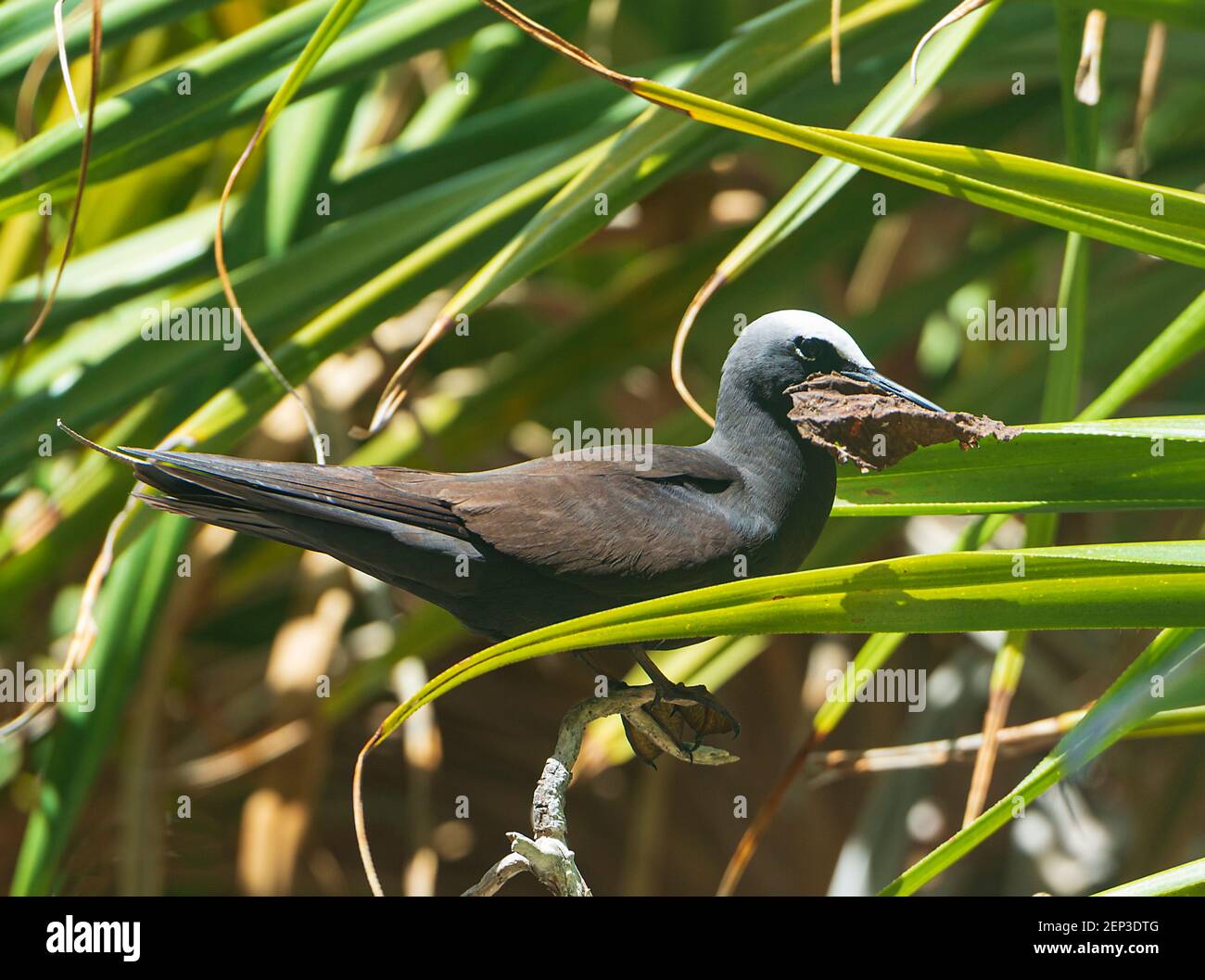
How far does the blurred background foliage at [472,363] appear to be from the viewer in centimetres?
105

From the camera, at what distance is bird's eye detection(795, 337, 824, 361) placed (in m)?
0.66

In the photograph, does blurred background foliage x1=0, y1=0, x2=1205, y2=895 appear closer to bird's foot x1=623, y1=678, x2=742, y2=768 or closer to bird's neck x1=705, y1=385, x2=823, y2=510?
bird's neck x1=705, y1=385, x2=823, y2=510

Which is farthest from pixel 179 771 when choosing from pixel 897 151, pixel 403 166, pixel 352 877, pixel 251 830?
pixel 897 151

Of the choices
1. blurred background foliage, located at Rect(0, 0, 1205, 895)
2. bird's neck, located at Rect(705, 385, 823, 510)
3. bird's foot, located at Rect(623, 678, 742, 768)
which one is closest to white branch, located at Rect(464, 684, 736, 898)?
bird's foot, located at Rect(623, 678, 742, 768)

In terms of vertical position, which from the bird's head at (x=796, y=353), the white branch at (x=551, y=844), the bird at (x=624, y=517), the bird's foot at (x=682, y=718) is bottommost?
the white branch at (x=551, y=844)

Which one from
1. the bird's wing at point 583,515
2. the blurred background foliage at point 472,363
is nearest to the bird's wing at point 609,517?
the bird's wing at point 583,515

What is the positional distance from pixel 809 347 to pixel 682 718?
25cm

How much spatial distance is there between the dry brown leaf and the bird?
0.09ft

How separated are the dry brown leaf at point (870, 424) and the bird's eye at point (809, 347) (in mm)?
20

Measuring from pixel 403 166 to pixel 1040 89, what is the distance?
2.91ft

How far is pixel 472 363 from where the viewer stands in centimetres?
208

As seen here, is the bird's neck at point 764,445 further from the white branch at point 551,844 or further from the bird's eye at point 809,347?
the white branch at point 551,844

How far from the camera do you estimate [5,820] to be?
1.99 m

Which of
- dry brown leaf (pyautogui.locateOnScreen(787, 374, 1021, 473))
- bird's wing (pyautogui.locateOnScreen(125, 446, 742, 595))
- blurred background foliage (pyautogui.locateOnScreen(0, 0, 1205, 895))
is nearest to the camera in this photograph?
dry brown leaf (pyautogui.locateOnScreen(787, 374, 1021, 473))
